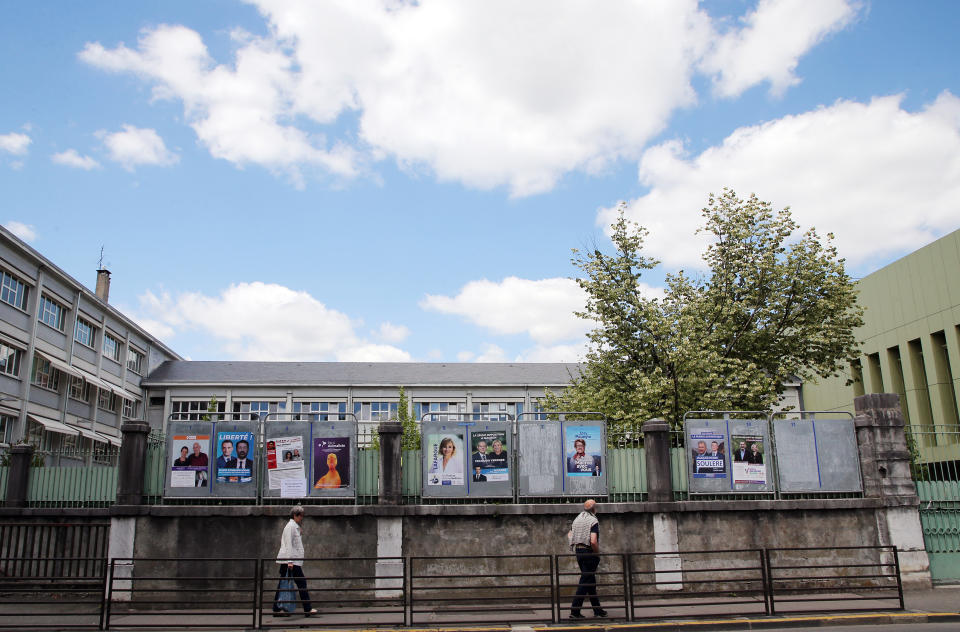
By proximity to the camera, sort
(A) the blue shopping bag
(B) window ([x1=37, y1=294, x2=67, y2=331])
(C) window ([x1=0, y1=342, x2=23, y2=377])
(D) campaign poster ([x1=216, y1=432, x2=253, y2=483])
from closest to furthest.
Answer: (A) the blue shopping bag < (D) campaign poster ([x1=216, y1=432, x2=253, y2=483]) < (C) window ([x1=0, y1=342, x2=23, y2=377]) < (B) window ([x1=37, y1=294, x2=67, y2=331])

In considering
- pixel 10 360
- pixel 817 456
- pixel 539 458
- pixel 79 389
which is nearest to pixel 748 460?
pixel 817 456

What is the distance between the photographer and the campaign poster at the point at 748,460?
1451 cm

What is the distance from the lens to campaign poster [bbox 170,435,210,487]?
555 inches

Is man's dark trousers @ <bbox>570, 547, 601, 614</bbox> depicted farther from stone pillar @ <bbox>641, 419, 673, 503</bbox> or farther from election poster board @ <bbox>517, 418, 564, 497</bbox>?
stone pillar @ <bbox>641, 419, 673, 503</bbox>

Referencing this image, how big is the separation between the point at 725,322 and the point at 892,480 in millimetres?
9250

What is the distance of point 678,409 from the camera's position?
21797 millimetres

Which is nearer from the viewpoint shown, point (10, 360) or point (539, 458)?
point (539, 458)

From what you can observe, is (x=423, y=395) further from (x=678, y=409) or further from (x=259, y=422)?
(x=259, y=422)

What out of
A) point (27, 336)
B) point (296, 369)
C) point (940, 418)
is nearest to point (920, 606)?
point (940, 418)

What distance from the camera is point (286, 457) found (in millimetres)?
14164

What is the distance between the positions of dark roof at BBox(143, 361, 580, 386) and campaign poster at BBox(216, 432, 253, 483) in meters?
45.2

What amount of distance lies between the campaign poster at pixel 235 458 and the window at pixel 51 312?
32.2 meters

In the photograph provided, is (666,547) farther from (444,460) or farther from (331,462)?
(331,462)

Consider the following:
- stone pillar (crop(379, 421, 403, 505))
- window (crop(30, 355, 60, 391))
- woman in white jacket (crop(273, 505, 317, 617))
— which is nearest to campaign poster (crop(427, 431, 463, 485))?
stone pillar (crop(379, 421, 403, 505))
